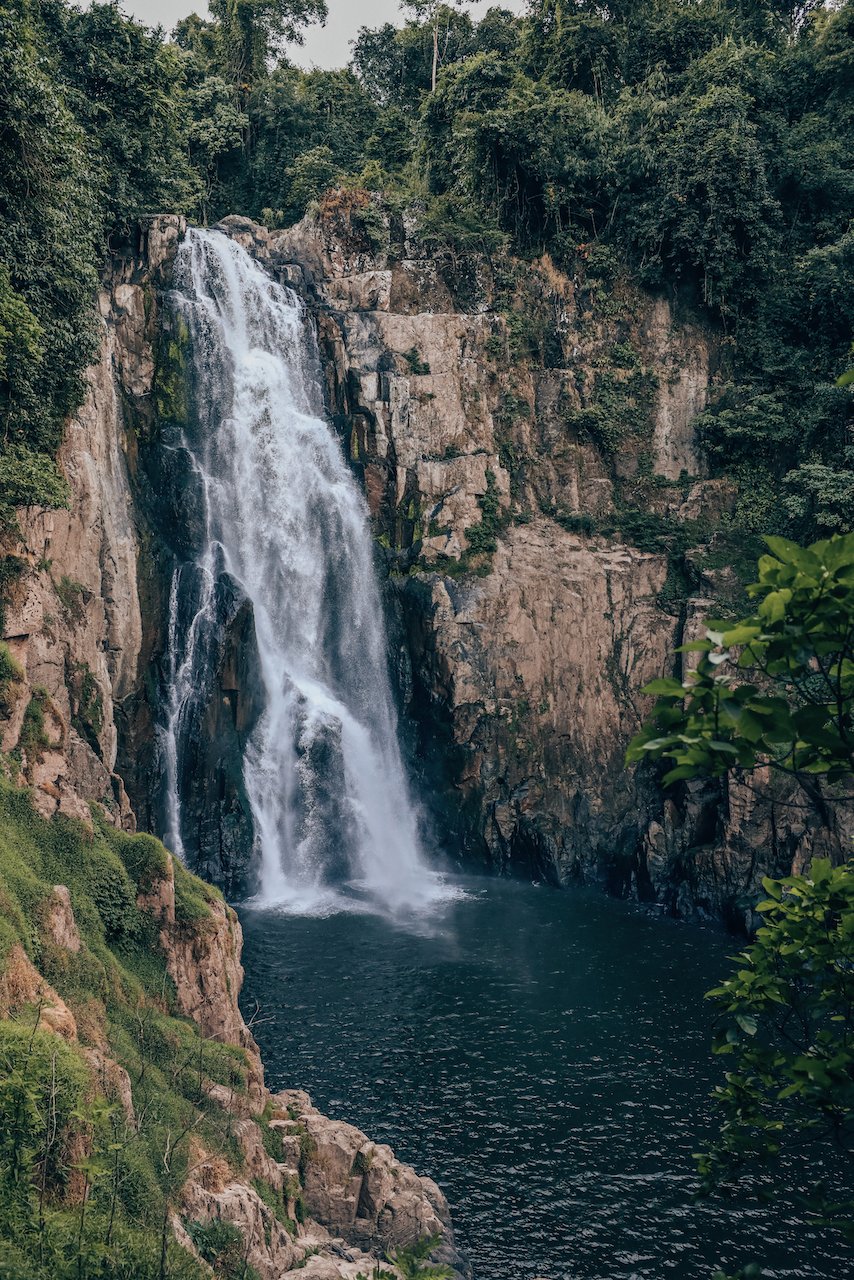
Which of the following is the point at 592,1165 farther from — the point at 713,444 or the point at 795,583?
the point at 713,444

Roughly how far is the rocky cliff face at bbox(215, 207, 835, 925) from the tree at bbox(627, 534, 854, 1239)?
101 feet

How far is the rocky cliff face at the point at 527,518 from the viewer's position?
125 ft

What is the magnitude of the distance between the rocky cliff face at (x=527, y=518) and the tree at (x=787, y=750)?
3077cm

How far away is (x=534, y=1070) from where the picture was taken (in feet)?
71.9

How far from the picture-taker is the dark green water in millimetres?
16516

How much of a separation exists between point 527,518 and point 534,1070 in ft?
81.5

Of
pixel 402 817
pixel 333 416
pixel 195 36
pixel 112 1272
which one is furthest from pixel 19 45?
pixel 195 36

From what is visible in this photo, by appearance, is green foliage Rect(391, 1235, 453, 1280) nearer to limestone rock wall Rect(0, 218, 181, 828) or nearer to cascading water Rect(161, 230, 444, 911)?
limestone rock wall Rect(0, 218, 181, 828)

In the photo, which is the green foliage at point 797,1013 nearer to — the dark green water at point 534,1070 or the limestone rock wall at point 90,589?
the dark green water at point 534,1070

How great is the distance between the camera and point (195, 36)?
52.6 metres

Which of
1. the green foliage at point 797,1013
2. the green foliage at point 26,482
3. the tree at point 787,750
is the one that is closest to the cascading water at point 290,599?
the green foliage at point 26,482

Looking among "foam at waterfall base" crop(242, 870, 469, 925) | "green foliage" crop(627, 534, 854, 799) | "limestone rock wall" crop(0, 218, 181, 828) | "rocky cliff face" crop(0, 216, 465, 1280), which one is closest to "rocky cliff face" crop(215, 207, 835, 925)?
"foam at waterfall base" crop(242, 870, 469, 925)

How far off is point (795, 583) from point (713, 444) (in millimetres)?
38531

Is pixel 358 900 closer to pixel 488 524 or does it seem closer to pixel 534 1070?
pixel 534 1070
